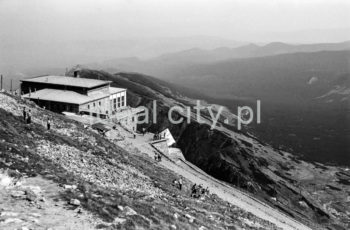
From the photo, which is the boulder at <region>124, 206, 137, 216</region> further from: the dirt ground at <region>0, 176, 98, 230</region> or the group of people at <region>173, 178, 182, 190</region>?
the group of people at <region>173, 178, 182, 190</region>

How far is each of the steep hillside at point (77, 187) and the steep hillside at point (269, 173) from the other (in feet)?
160

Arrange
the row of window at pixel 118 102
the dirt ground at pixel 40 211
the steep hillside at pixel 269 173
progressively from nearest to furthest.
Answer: the dirt ground at pixel 40 211, the steep hillside at pixel 269 173, the row of window at pixel 118 102

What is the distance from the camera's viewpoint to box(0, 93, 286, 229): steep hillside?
22.7 m

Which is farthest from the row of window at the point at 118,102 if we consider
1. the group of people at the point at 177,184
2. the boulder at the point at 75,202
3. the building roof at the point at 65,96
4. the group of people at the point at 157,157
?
the boulder at the point at 75,202

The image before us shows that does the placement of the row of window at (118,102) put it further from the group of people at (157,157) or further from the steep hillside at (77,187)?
the steep hillside at (77,187)

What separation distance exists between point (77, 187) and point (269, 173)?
4153 inches

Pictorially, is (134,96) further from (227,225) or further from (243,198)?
(227,225)

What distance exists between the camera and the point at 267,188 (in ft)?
359

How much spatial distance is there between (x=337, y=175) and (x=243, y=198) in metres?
90.9

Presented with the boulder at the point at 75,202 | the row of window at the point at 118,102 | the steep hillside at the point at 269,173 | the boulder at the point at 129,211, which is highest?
the boulder at the point at 75,202

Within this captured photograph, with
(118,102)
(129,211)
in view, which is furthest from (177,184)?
(118,102)

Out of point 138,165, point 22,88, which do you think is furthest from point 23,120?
point 22,88

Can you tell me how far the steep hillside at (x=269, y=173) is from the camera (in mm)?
100250

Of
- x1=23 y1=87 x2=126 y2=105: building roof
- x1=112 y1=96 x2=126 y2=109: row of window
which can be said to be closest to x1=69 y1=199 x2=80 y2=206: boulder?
x1=23 y1=87 x2=126 y2=105: building roof
